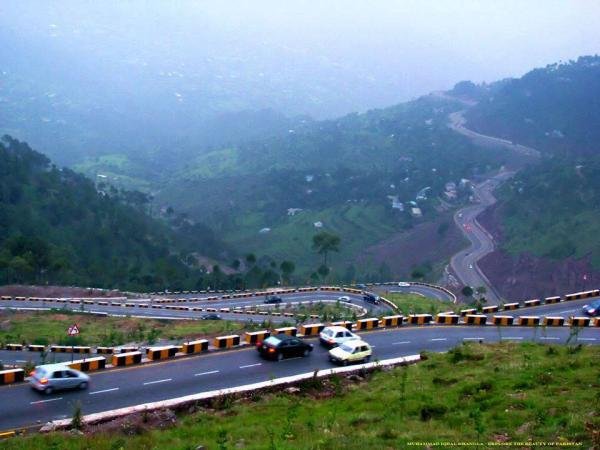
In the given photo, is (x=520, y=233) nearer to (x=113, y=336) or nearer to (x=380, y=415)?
(x=113, y=336)

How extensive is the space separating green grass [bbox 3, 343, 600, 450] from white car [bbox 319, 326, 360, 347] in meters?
3.49

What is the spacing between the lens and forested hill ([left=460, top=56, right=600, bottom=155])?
5630 inches

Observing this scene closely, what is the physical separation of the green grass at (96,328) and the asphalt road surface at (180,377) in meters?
10.7

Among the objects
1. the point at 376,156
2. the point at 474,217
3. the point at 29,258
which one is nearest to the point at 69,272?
the point at 29,258

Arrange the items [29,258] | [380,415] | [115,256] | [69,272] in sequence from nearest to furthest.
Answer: [380,415]
[29,258]
[69,272]
[115,256]

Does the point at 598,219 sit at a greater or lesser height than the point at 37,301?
greater

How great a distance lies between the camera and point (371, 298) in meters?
50.7

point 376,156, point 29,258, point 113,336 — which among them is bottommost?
point 113,336

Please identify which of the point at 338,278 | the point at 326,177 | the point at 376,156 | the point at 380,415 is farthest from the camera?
the point at 376,156

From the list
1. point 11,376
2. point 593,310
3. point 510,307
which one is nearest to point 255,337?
point 11,376

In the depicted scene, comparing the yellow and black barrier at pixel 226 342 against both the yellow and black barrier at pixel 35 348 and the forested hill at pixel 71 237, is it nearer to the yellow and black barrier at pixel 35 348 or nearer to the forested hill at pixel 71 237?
the yellow and black barrier at pixel 35 348

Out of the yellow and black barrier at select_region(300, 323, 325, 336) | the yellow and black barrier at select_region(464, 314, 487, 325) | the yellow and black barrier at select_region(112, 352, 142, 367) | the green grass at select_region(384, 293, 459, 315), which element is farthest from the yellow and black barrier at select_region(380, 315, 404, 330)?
the yellow and black barrier at select_region(112, 352, 142, 367)

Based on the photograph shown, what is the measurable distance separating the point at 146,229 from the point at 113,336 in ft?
204

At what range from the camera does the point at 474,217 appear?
368ft
